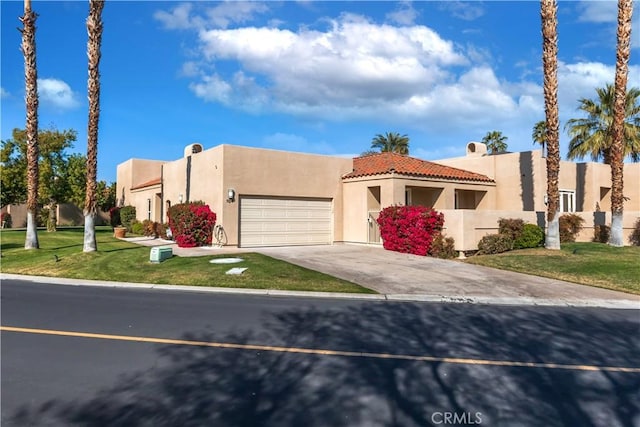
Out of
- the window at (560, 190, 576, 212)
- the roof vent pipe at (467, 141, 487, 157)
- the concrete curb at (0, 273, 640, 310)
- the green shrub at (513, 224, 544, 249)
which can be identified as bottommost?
the concrete curb at (0, 273, 640, 310)

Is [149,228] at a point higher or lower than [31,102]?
lower

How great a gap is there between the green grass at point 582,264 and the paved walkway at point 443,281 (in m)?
0.69

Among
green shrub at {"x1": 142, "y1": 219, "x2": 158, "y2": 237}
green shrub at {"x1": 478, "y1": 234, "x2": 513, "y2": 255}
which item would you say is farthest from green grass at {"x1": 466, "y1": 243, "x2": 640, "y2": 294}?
green shrub at {"x1": 142, "y1": 219, "x2": 158, "y2": 237}

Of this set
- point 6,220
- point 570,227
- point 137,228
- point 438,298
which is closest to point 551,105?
Answer: point 570,227

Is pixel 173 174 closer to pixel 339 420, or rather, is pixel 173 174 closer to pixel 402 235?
pixel 402 235

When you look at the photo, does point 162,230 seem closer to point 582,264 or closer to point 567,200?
point 582,264

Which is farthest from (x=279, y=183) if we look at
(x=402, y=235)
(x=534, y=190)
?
(x=534, y=190)

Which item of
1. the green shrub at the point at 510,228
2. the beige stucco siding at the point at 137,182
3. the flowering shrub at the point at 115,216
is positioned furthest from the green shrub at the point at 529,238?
the flowering shrub at the point at 115,216

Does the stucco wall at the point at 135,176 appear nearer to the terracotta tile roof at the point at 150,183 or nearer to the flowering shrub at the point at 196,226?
the terracotta tile roof at the point at 150,183

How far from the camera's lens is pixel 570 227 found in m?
20.3

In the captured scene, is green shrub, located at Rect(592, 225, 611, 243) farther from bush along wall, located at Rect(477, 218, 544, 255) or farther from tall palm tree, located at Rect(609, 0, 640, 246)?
bush along wall, located at Rect(477, 218, 544, 255)

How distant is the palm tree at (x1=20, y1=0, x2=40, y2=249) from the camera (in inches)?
699

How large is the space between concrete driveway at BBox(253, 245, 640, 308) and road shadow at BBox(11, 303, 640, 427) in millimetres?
2958

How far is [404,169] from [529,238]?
6182 millimetres
